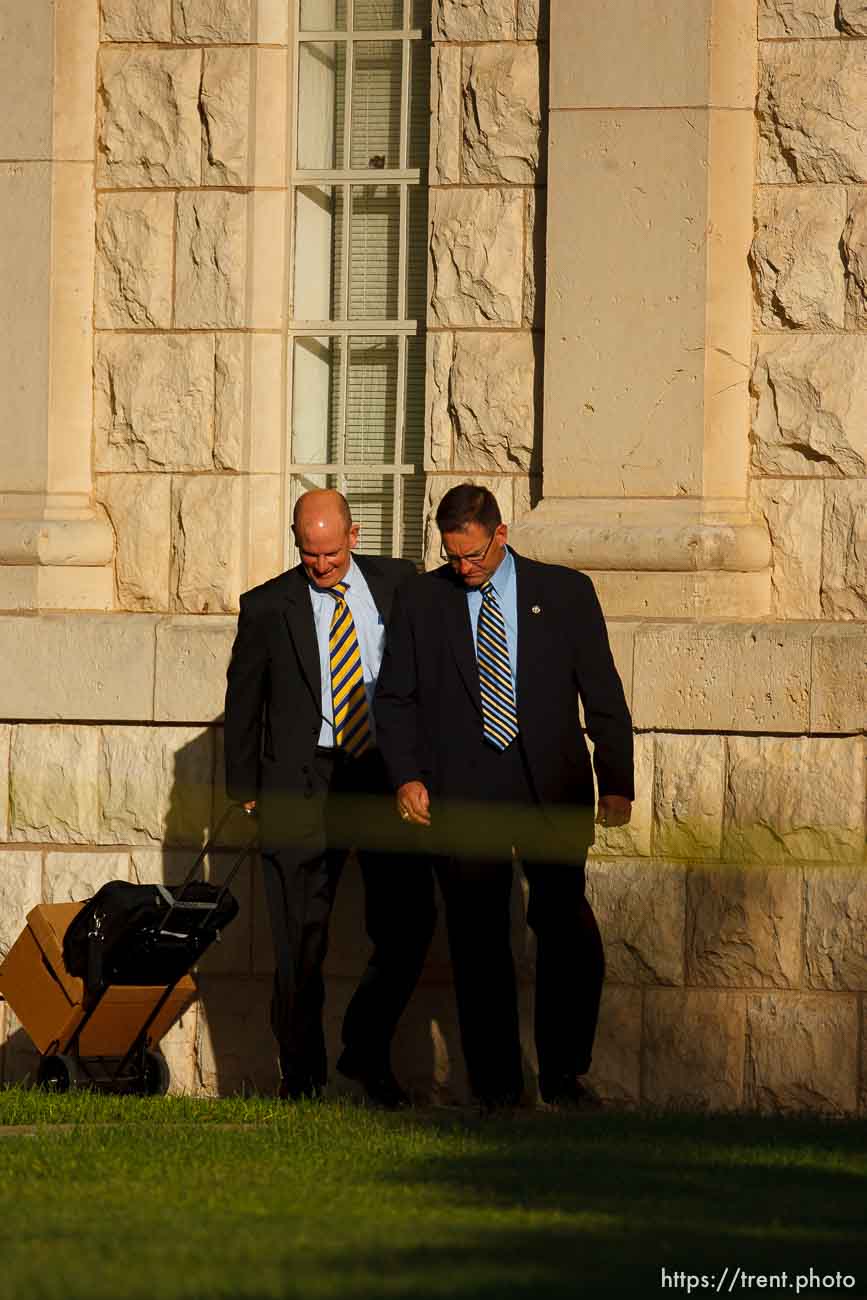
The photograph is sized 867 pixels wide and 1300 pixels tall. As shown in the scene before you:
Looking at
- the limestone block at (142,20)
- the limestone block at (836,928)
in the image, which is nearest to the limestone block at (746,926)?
the limestone block at (836,928)

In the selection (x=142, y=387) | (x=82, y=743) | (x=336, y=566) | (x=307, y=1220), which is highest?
(x=142, y=387)

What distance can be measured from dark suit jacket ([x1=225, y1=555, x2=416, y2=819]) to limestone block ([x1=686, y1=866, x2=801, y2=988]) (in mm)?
1500

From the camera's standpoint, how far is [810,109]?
9539 millimetres

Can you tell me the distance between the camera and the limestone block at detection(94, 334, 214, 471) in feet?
33.2

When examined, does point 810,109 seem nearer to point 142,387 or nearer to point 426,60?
point 426,60

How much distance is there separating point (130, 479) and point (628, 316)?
6.86 feet

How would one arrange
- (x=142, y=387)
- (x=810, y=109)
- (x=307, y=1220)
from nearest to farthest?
(x=307, y=1220) < (x=810, y=109) < (x=142, y=387)

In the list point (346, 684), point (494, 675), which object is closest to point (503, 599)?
point (494, 675)

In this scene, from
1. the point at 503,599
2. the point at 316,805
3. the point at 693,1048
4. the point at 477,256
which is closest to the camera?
the point at 503,599

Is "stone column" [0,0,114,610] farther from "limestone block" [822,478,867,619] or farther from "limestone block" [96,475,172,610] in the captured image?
"limestone block" [822,478,867,619]

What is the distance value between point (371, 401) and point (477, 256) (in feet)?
2.80

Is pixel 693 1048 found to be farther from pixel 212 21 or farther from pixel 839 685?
pixel 212 21

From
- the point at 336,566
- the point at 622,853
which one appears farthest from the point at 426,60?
the point at 622,853

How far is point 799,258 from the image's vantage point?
9.55 metres
